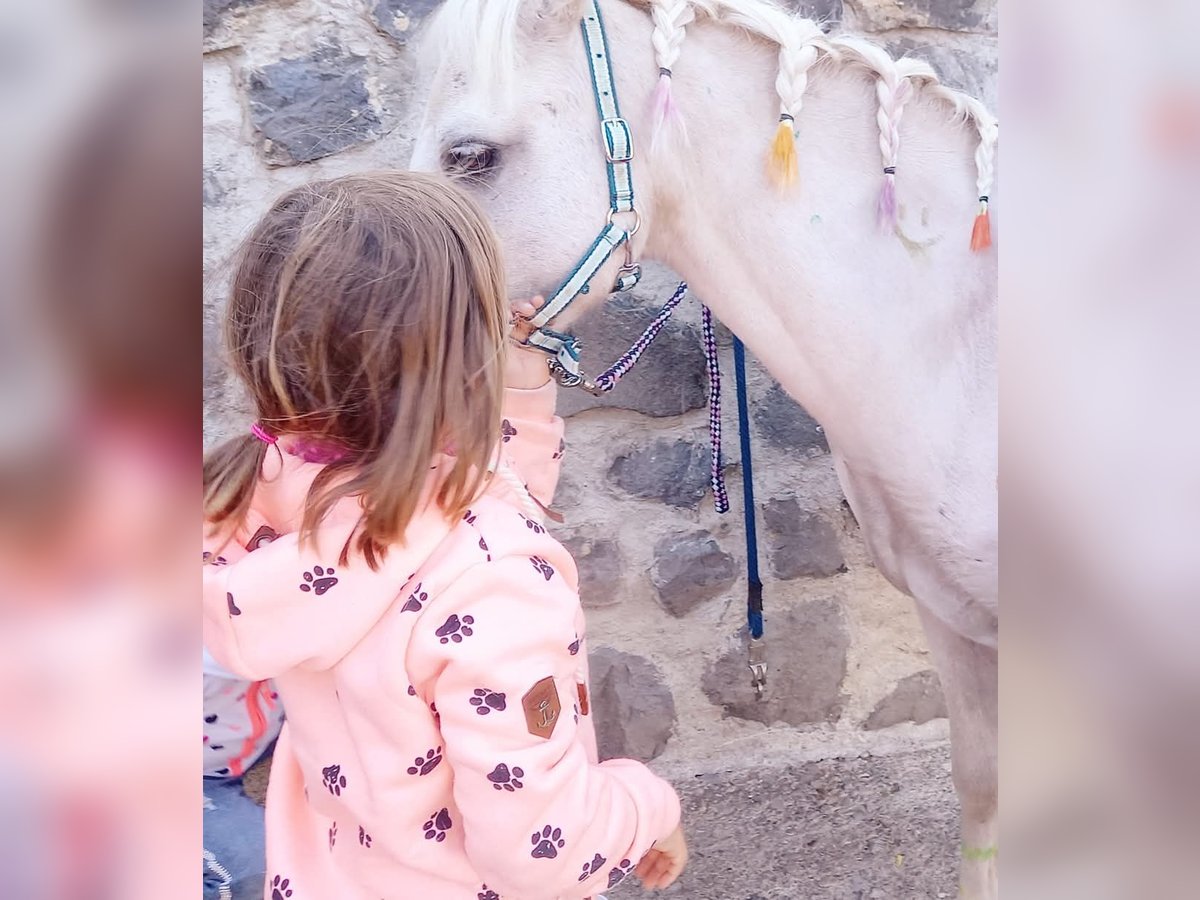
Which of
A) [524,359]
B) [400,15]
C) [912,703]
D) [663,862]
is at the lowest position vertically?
[912,703]

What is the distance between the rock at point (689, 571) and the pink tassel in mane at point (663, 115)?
47 cm

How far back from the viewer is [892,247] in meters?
0.91

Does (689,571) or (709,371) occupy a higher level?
(709,371)

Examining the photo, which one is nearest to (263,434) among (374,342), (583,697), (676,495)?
(374,342)

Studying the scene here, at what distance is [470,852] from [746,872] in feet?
1.97

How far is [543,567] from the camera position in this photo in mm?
669

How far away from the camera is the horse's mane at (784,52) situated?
0.83 metres

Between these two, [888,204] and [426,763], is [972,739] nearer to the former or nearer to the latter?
[888,204]

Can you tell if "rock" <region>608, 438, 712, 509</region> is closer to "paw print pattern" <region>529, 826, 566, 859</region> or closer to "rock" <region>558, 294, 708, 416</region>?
"rock" <region>558, 294, 708, 416</region>

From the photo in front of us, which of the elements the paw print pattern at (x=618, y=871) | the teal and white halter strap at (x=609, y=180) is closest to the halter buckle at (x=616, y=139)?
the teal and white halter strap at (x=609, y=180)

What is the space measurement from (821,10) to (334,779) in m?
0.91

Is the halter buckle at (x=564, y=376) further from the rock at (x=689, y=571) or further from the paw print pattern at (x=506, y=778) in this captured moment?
the paw print pattern at (x=506, y=778)
